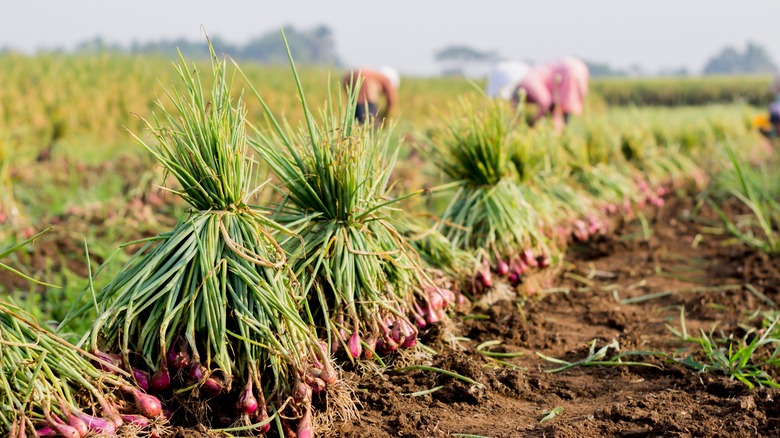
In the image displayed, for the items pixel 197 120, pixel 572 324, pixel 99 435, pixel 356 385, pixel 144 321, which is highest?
pixel 197 120

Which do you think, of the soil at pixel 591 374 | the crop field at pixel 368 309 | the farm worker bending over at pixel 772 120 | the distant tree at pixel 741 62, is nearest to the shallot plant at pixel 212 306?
the crop field at pixel 368 309

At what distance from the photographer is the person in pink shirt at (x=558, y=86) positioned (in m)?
9.16

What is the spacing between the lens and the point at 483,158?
4.21 meters

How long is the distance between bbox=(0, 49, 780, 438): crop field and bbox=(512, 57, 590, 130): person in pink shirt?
167 inches

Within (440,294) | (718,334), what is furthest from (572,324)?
(440,294)

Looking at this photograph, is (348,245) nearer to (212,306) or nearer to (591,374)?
(212,306)

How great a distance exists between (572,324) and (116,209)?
407 centimetres

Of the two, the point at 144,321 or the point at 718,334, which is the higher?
the point at 144,321

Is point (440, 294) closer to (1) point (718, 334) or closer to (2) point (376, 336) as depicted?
(2) point (376, 336)

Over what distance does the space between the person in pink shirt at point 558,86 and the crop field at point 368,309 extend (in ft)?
13.9

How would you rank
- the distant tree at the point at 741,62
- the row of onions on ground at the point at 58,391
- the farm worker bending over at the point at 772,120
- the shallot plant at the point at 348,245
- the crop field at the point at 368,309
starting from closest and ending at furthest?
1. the row of onions on ground at the point at 58,391
2. the crop field at the point at 368,309
3. the shallot plant at the point at 348,245
4. the farm worker bending over at the point at 772,120
5. the distant tree at the point at 741,62

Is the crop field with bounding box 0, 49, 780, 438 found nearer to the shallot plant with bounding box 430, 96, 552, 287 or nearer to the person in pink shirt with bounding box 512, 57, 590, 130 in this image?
the shallot plant with bounding box 430, 96, 552, 287

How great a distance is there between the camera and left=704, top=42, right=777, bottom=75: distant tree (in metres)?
126

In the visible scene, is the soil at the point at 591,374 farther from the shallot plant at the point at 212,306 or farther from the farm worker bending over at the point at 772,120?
the farm worker bending over at the point at 772,120
